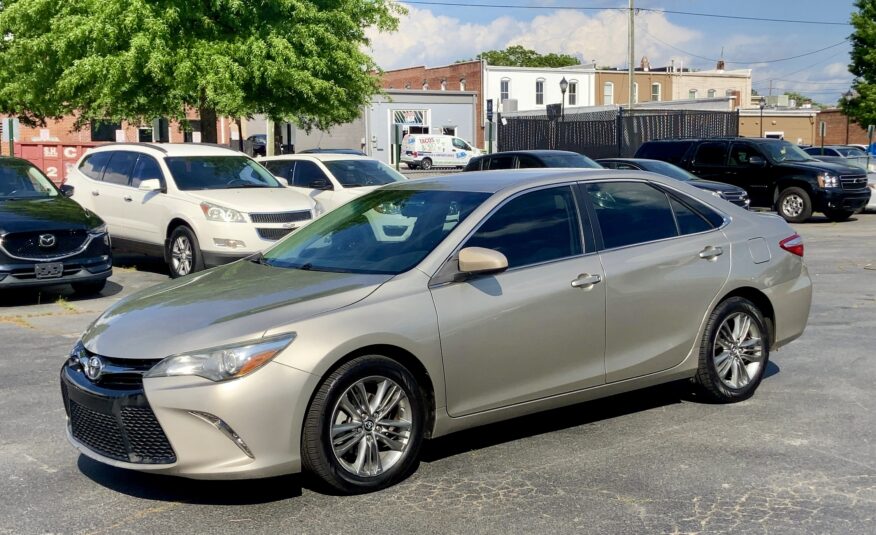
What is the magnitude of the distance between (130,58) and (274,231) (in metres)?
8.33

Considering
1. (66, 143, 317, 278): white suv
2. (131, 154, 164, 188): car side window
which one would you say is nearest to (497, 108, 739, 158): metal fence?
(66, 143, 317, 278): white suv

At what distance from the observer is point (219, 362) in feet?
15.1

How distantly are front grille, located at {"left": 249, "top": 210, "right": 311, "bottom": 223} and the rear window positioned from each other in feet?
43.0

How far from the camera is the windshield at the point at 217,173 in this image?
13.7m

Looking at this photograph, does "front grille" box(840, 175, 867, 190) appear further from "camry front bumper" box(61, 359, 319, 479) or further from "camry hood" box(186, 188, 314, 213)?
"camry front bumper" box(61, 359, 319, 479)

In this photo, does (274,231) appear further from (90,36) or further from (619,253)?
(90,36)

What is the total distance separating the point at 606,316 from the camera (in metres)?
5.85

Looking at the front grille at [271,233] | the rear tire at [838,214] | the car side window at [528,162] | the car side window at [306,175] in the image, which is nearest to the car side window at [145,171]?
the front grille at [271,233]

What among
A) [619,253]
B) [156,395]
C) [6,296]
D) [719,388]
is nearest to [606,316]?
[619,253]

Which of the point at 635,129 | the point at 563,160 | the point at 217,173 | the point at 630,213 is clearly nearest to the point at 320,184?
the point at 217,173

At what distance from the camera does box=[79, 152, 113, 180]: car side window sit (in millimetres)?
14766

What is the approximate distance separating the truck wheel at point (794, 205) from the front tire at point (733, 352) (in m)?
16.7

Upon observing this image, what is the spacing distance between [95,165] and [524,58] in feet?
283

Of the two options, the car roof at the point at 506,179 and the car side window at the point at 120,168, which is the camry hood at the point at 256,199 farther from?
the car roof at the point at 506,179
